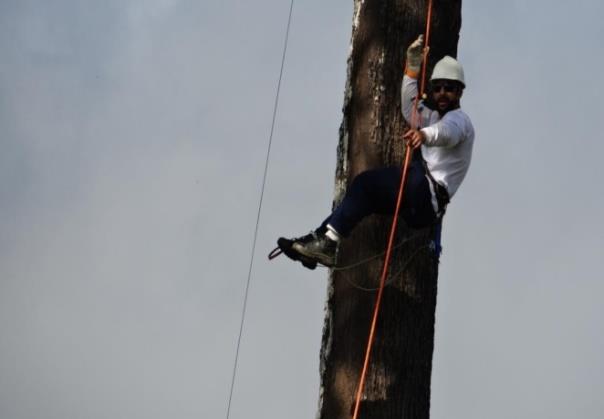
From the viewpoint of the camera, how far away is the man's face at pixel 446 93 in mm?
4809

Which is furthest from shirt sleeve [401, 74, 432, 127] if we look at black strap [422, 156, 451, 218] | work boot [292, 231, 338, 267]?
work boot [292, 231, 338, 267]

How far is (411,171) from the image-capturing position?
15.7 ft

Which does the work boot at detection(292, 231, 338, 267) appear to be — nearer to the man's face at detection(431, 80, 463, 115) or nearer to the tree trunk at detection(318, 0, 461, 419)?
the tree trunk at detection(318, 0, 461, 419)

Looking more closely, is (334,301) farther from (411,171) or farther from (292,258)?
(411,171)

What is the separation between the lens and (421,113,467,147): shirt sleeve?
4616 millimetres

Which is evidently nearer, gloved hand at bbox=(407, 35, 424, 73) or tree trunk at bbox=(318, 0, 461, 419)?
tree trunk at bbox=(318, 0, 461, 419)

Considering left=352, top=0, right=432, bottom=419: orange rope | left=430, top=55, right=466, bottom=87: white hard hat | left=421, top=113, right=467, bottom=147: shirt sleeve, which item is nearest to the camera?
left=352, top=0, right=432, bottom=419: orange rope

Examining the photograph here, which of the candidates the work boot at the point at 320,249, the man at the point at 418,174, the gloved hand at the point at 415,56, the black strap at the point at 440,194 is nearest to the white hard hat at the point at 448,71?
the man at the point at 418,174

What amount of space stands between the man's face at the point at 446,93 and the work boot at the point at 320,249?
78 centimetres

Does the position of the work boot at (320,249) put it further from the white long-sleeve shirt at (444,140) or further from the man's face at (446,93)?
the man's face at (446,93)

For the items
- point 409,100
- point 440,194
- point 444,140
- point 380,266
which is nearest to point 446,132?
point 444,140

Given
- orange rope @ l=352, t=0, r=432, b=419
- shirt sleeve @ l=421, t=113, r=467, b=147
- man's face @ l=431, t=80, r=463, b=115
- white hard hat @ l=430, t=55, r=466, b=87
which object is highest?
white hard hat @ l=430, t=55, r=466, b=87

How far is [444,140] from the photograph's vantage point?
4.66 m

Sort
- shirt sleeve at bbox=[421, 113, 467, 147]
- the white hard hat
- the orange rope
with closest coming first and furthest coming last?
1. the orange rope
2. shirt sleeve at bbox=[421, 113, 467, 147]
3. the white hard hat
